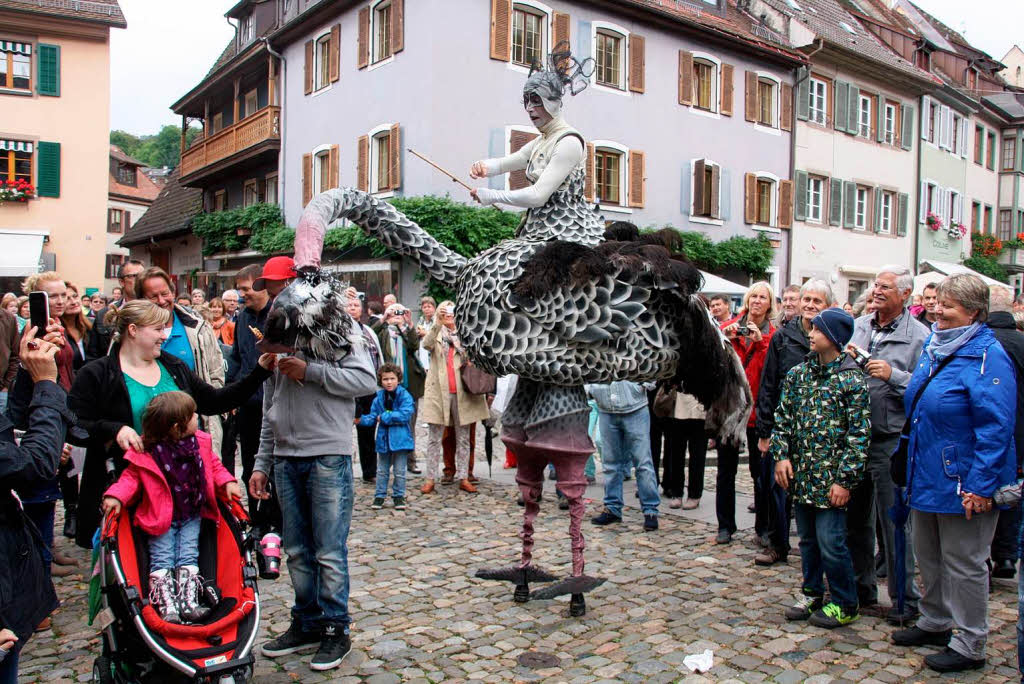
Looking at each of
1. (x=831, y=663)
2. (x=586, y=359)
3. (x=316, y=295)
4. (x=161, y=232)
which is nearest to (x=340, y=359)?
(x=316, y=295)

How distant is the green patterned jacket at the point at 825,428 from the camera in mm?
4613

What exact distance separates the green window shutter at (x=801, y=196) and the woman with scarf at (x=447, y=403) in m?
18.1

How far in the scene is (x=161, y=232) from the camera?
95.0ft

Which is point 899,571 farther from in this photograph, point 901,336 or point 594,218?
point 594,218

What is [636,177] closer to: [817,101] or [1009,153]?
[817,101]

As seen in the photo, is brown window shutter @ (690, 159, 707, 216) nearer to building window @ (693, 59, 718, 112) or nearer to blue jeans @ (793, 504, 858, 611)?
building window @ (693, 59, 718, 112)

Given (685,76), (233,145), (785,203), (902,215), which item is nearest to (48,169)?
(233,145)

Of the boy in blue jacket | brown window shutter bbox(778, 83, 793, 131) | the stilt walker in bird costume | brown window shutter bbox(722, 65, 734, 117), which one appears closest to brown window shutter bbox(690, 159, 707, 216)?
brown window shutter bbox(722, 65, 734, 117)

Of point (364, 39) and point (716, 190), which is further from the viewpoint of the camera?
point (716, 190)

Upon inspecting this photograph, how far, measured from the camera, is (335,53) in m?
19.6

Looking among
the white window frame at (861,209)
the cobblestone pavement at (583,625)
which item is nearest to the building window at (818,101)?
the white window frame at (861,209)

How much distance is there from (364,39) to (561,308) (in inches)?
630

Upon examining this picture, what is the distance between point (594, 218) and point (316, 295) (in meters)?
1.72

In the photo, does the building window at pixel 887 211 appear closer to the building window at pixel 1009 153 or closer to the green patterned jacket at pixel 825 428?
the building window at pixel 1009 153
